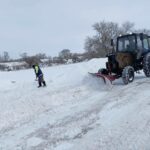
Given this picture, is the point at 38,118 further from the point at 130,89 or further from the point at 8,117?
the point at 130,89

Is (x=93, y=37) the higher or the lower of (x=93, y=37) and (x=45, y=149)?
the higher

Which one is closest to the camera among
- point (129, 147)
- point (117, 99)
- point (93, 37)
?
point (129, 147)

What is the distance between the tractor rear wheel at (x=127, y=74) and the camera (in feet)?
53.6

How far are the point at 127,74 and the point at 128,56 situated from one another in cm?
152

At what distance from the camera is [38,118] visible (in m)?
10.9

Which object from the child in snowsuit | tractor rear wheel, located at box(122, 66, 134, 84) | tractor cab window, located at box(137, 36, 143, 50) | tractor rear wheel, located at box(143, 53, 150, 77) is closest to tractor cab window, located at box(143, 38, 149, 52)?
tractor cab window, located at box(137, 36, 143, 50)

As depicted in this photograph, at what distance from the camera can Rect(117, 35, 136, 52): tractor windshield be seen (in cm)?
1775

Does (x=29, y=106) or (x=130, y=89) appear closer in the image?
(x=29, y=106)

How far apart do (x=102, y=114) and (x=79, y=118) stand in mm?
711

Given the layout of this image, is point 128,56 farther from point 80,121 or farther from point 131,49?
point 80,121

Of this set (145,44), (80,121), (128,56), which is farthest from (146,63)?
(80,121)

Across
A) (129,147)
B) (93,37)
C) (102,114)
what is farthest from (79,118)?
(93,37)

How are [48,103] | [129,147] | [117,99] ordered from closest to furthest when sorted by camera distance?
1. [129,147]
2. [117,99]
3. [48,103]

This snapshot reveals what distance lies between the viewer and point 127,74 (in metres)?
16.4
